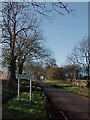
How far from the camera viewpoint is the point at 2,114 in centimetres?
1642

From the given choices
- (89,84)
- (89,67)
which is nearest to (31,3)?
(89,84)

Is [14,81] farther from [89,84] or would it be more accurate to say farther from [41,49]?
[89,84]

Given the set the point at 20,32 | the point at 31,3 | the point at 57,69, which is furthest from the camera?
the point at 57,69

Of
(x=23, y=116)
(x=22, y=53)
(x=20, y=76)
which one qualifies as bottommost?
(x=23, y=116)

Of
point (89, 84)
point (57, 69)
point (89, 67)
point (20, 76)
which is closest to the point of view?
point (20, 76)

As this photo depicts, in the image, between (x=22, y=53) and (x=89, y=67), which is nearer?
(x=22, y=53)

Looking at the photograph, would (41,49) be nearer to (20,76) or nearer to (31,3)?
(20,76)

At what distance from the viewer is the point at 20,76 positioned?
26.2m

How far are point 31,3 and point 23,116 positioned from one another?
8.27 meters

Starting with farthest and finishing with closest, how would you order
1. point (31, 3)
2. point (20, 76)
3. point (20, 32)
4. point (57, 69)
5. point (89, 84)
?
1. point (57, 69)
2. point (89, 84)
3. point (20, 32)
4. point (20, 76)
5. point (31, 3)

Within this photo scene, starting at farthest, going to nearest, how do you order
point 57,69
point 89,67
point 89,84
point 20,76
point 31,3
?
point 57,69 < point 89,67 < point 89,84 < point 20,76 < point 31,3

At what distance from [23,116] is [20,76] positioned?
10433mm

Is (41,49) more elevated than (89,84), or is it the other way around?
(41,49)

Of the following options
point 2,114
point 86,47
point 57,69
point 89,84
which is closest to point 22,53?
point 89,84
